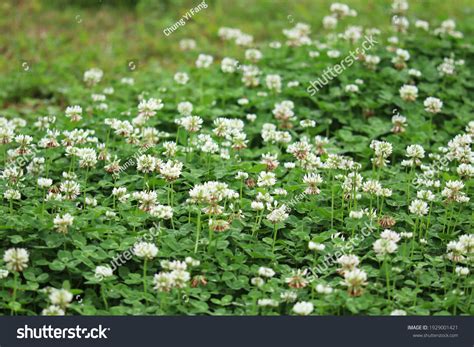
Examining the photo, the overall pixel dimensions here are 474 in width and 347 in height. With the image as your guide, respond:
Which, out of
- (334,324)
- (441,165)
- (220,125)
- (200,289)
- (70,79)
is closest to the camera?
(334,324)

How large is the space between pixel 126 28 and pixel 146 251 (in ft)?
16.7

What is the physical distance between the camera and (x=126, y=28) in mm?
8180

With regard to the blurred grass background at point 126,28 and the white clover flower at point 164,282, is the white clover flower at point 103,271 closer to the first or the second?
the white clover flower at point 164,282

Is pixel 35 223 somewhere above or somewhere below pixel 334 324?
above

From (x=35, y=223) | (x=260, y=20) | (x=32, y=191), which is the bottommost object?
(x=35, y=223)

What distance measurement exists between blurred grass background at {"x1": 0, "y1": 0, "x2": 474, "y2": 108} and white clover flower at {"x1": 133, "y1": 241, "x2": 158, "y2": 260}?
3.32 m

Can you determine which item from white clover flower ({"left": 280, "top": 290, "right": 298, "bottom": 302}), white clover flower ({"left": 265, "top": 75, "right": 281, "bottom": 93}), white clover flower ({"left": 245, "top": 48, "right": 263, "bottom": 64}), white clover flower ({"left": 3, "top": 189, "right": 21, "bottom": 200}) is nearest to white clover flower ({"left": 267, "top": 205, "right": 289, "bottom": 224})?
white clover flower ({"left": 280, "top": 290, "right": 298, "bottom": 302})

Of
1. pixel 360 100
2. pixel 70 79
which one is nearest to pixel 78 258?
pixel 360 100

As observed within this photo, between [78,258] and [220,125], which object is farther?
[220,125]

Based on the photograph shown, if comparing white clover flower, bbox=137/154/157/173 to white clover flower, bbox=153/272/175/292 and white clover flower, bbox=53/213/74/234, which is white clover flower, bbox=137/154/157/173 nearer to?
white clover flower, bbox=53/213/74/234

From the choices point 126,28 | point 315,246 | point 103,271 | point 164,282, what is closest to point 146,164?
point 103,271

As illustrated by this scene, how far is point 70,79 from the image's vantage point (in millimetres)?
6730

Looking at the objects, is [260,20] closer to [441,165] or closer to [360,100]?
[360,100]

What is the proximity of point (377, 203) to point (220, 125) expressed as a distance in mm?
1046
